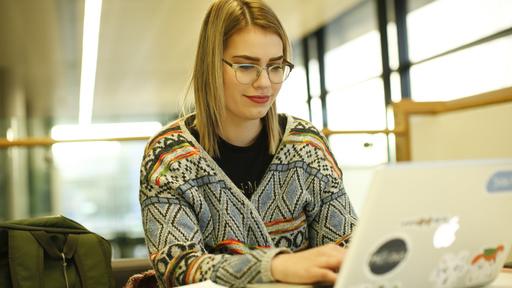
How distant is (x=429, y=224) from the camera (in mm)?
620

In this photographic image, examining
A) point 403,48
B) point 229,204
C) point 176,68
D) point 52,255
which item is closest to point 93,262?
point 52,255

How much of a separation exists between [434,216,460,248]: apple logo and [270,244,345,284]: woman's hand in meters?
0.15

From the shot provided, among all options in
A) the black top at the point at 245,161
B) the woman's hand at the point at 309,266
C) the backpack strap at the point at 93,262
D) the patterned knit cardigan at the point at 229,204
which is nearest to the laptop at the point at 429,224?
the woman's hand at the point at 309,266

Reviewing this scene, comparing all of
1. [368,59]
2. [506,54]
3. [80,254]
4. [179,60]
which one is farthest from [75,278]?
[179,60]

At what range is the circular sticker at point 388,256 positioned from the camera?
0.60 m

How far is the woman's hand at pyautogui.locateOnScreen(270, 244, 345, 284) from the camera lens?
2.35 ft

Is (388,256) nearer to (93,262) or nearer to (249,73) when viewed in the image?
(249,73)

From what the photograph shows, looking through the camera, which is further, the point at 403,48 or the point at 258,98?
the point at 403,48

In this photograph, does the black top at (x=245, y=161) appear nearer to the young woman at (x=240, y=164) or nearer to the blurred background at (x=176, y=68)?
the young woman at (x=240, y=164)

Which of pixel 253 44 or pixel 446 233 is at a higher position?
pixel 253 44

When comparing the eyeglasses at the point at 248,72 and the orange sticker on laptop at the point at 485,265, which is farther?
the eyeglasses at the point at 248,72

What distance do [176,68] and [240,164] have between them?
7.35 m

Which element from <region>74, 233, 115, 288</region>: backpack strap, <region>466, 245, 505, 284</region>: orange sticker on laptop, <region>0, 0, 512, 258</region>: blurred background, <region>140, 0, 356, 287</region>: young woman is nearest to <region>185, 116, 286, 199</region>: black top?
<region>140, 0, 356, 287</region>: young woman

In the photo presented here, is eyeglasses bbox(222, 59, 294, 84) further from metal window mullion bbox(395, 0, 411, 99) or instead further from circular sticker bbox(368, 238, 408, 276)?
metal window mullion bbox(395, 0, 411, 99)
